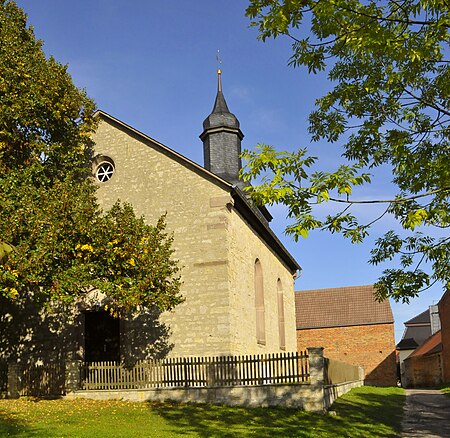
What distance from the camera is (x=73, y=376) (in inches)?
660

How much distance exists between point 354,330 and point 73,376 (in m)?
25.0

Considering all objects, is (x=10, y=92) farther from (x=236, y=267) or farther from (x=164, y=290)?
(x=236, y=267)

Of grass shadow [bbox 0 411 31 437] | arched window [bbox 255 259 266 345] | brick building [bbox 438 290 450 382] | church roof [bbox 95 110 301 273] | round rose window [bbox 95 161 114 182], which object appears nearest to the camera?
grass shadow [bbox 0 411 31 437]

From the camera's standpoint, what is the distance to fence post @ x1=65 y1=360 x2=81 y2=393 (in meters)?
16.7

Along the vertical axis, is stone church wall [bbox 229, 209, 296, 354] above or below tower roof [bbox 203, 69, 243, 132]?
below

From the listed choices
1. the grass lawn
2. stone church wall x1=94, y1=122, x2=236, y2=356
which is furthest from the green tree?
the grass lawn

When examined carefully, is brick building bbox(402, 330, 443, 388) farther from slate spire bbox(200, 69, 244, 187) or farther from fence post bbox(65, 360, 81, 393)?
fence post bbox(65, 360, 81, 393)

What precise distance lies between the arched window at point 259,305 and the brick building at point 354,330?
16889 millimetres

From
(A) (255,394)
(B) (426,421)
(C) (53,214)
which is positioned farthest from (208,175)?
(B) (426,421)

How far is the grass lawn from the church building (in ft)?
9.67

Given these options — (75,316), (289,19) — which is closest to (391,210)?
(289,19)

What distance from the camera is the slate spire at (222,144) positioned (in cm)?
2488

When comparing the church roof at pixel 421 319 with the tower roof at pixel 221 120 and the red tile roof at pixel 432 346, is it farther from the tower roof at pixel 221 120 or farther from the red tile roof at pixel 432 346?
the tower roof at pixel 221 120

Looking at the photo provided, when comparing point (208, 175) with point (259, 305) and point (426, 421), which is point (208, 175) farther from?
point (426, 421)
